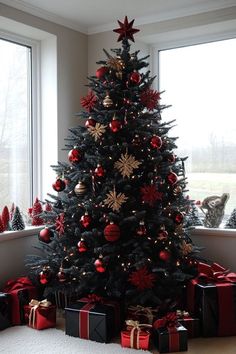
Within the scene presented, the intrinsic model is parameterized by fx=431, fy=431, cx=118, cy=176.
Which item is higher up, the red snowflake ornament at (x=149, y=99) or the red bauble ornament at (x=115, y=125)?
the red snowflake ornament at (x=149, y=99)

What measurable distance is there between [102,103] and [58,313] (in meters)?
1.57

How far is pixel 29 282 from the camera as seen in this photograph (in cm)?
316

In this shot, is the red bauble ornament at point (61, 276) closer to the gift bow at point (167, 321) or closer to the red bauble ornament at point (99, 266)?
the red bauble ornament at point (99, 266)

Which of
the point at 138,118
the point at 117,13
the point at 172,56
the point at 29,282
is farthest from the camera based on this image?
the point at 172,56

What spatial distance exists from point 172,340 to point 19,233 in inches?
57.5

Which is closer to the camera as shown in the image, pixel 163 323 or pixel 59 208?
pixel 163 323

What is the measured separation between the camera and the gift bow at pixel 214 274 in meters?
2.94

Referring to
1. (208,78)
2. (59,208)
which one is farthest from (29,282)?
(208,78)

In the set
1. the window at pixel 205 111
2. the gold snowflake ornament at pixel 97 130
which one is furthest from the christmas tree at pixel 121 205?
the window at pixel 205 111

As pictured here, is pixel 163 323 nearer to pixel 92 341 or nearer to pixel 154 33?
pixel 92 341

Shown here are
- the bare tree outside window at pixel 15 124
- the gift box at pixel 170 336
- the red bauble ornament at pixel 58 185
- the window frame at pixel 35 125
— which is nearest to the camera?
the gift box at pixel 170 336

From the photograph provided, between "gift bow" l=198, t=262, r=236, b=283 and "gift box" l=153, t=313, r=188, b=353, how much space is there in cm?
45

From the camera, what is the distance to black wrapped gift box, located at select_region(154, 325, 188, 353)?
2.58 m

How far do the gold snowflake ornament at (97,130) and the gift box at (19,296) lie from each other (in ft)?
3.87
